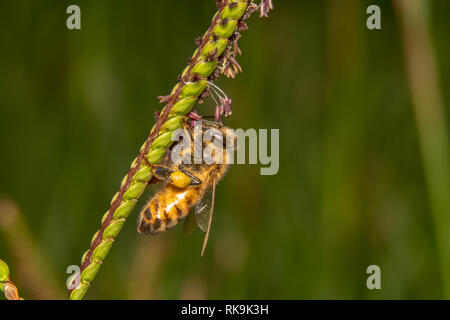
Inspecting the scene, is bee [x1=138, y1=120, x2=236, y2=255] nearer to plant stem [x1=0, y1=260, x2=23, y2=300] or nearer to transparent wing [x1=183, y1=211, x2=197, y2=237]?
transparent wing [x1=183, y1=211, x2=197, y2=237]

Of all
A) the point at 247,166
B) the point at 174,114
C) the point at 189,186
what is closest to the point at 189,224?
the point at 189,186

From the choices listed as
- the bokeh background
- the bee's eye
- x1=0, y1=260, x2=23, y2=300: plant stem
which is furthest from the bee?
x1=0, y1=260, x2=23, y2=300: plant stem

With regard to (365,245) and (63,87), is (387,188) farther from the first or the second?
(63,87)

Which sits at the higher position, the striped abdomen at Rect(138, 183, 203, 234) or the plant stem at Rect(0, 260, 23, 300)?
the striped abdomen at Rect(138, 183, 203, 234)

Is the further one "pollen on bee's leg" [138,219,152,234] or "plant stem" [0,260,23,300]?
"pollen on bee's leg" [138,219,152,234]

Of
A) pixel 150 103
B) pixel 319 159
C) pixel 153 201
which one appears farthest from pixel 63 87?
pixel 153 201

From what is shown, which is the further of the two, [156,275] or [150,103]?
[150,103]

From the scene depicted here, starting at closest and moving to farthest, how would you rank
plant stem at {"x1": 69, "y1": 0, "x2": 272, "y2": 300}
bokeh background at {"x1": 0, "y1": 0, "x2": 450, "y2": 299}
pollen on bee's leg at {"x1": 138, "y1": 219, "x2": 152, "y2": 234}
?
plant stem at {"x1": 69, "y1": 0, "x2": 272, "y2": 300} < pollen on bee's leg at {"x1": 138, "y1": 219, "x2": 152, "y2": 234} < bokeh background at {"x1": 0, "y1": 0, "x2": 450, "y2": 299}
